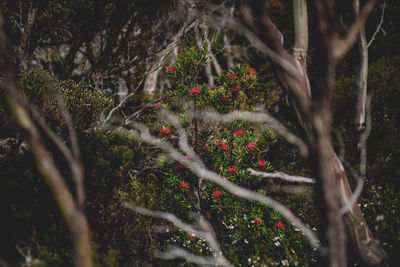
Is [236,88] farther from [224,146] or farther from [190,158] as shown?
[190,158]

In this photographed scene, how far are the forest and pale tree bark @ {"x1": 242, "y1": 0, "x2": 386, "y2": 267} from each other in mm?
12

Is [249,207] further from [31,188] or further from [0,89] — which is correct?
[0,89]

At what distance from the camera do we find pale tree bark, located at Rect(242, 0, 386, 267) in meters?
1.57

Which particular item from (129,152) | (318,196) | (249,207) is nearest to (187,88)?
(129,152)

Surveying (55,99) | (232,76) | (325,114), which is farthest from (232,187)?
(55,99)

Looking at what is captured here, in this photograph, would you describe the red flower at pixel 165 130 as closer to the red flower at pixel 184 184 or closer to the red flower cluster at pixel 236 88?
the red flower at pixel 184 184

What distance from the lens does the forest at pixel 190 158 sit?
66.6 inches

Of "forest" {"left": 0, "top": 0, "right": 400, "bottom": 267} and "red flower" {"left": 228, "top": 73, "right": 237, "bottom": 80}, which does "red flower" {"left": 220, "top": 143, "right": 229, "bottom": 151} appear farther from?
"red flower" {"left": 228, "top": 73, "right": 237, "bottom": 80}

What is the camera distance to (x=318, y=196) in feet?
6.71

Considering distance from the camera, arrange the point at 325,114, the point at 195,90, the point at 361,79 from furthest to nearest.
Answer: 1. the point at 361,79
2. the point at 195,90
3. the point at 325,114

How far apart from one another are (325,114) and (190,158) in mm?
2661

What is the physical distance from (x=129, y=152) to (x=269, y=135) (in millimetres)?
2573

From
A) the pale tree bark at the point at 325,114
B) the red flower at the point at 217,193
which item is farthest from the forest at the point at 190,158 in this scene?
the red flower at the point at 217,193

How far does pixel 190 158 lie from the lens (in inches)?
160
